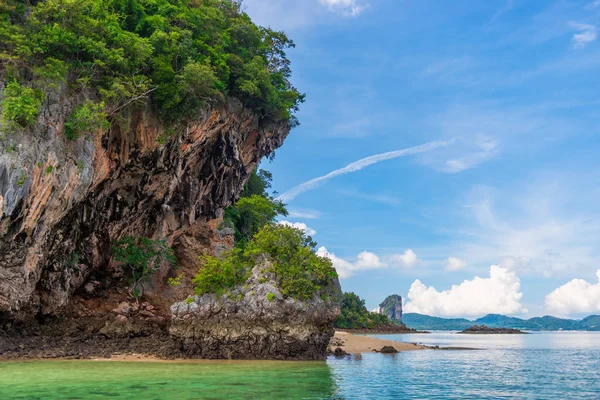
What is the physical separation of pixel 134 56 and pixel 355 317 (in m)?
61.1

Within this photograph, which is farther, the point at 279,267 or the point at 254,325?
the point at 279,267

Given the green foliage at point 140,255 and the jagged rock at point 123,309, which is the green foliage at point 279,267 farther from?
the jagged rock at point 123,309

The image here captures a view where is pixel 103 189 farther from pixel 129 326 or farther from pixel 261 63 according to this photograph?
pixel 261 63

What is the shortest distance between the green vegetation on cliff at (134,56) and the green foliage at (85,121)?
32.6 inches

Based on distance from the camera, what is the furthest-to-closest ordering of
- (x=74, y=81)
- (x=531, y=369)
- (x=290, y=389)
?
(x=531, y=369)
(x=74, y=81)
(x=290, y=389)

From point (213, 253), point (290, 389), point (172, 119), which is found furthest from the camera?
point (213, 253)

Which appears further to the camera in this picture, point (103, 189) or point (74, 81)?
point (103, 189)

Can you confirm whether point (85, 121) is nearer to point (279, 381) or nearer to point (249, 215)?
point (279, 381)

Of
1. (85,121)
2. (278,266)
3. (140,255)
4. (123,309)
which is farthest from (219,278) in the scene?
(85,121)

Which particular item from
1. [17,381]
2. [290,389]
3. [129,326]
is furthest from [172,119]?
[290,389]

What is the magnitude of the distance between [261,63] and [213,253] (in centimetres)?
1263

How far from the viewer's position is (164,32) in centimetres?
2420

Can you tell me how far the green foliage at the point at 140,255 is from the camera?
2742 centimetres

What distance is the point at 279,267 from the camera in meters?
23.4
